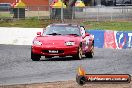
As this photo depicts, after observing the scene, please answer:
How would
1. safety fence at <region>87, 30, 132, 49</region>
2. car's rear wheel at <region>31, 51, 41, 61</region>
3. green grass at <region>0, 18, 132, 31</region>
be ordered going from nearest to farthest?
car's rear wheel at <region>31, 51, 41, 61</region>
safety fence at <region>87, 30, 132, 49</region>
green grass at <region>0, 18, 132, 31</region>

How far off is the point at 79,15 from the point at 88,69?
112ft

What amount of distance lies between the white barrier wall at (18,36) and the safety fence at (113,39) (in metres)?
3.49

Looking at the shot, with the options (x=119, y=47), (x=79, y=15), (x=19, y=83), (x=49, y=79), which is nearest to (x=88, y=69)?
Result: (x=49, y=79)

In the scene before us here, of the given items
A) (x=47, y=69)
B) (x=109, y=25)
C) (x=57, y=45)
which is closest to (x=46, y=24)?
(x=109, y=25)

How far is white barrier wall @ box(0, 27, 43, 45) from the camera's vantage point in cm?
3631

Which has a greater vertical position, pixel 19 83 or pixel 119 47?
pixel 19 83

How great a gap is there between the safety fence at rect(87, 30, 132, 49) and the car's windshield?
9346 millimetres

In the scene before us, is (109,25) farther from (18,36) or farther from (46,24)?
(18,36)

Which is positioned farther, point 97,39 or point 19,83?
point 97,39

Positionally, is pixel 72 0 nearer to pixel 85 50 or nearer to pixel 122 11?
pixel 122 11

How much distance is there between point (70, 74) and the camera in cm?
1811

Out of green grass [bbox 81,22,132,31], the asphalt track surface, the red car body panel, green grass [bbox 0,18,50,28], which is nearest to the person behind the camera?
the asphalt track surface

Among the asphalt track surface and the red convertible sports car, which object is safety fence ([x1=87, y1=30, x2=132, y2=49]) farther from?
the red convertible sports car

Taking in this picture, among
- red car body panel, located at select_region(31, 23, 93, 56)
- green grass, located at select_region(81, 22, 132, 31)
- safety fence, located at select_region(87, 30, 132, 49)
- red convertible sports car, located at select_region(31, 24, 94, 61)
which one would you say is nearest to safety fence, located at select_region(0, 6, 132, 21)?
green grass, located at select_region(81, 22, 132, 31)
